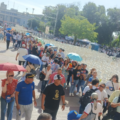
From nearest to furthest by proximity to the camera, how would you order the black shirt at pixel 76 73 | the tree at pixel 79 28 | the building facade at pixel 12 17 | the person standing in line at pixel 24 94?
1. the person standing in line at pixel 24 94
2. the black shirt at pixel 76 73
3. the tree at pixel 79 28
4. the building facade at pixel 12 17

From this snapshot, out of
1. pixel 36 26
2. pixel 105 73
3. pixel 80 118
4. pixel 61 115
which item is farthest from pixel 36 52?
pixel 36 26

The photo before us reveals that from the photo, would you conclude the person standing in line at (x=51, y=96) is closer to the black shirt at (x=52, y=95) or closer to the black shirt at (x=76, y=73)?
the black shirt at (x=52, y=95)

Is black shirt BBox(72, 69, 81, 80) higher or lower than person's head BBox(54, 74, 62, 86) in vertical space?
lower

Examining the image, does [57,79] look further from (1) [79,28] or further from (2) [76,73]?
(1) [79,28]

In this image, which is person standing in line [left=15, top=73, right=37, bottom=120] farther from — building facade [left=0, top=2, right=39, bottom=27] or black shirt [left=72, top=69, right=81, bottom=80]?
building facade [left=0, top=2, right=39, bottom=27]

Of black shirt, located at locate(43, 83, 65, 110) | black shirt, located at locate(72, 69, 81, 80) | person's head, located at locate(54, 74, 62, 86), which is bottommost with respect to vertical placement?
black shirt, located at locate(72, 69, 81, 80)

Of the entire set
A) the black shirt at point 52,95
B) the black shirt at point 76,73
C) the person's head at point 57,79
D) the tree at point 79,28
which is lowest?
the black shirt at point 76,73

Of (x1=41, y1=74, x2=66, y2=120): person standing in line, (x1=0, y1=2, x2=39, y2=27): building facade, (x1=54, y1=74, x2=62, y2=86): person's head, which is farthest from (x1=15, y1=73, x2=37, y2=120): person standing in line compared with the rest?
(x1=0, y1=2, x2=39, y2=27): building facade

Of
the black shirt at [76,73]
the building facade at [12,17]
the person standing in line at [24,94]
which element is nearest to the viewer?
the person standing in line at [24,94]

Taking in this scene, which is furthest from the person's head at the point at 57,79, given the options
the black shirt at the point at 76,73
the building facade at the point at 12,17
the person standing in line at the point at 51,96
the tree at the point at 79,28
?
the building facade at the point at 12,17

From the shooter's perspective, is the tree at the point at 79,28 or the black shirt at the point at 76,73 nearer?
the black shirt at the point at 76,73

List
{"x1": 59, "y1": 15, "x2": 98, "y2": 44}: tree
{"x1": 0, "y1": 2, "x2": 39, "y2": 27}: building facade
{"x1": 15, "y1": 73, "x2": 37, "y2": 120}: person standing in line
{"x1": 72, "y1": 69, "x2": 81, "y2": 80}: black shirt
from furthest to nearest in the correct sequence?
{"x1": 0, "y1": 2, "x2": 39, "y2": 27}: building facade < {"x1": 59, "y1": 15, "x2": 98, "y2": 44}: tree < {"x1": 72, "y1": 69, "x2": 81, "y2": 80}: black shirt < {"x1": 15, "y1": 73, "x2": 37, "y2": 120}: person standing in line

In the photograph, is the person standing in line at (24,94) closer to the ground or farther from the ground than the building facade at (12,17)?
closer to the ground

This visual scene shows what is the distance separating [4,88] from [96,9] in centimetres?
7043
